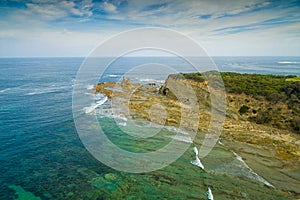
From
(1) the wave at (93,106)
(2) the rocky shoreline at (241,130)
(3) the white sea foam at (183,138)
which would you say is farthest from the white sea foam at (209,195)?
(1) the wave at (93,106)

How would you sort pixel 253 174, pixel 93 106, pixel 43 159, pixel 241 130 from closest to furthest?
pixel 253 174
pixel 43 159
pixel 241 130
pixel 93 106

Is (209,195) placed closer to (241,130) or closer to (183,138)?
(183,138)

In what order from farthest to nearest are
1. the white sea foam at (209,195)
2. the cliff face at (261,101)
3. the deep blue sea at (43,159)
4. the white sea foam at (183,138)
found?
the cliff face at (261,101) < the white sea foam at (183,138) < the deep blue sea at (43,159) < the white sea foam at (209,195)

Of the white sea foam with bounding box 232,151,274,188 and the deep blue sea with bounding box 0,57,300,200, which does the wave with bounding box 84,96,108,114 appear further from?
the white sea foam with bounding box 232,151,274,188

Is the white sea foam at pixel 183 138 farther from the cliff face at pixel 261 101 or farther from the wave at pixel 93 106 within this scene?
the wave at pixel 93 106

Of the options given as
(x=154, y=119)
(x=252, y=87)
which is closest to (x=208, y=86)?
(x=252, y=87)

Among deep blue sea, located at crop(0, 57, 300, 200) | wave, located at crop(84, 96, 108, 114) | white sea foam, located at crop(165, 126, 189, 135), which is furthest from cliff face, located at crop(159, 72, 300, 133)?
deep blue sea, located at crop(0, 57, 300, 200)

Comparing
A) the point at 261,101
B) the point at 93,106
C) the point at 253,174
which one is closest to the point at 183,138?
the point at 253,174

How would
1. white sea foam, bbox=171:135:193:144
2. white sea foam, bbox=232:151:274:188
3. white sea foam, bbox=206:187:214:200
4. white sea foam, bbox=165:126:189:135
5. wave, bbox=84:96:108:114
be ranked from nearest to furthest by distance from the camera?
white sea foam, bbox=206:187:214:200 < white sea foam, bbox=232:151:274:188 < white sea foam, bbox=171:135:193:144 < white sea foam, bbox=165:126:189:135 < wave, bbox=84:96:108:114

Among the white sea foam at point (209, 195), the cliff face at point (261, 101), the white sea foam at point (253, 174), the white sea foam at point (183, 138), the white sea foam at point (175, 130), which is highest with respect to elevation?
the cliff face at point (261, 101)

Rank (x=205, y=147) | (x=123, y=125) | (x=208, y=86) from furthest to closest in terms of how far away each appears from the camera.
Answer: (x=208, y=86) → (x=123, y=125) → (x=205, y=147)

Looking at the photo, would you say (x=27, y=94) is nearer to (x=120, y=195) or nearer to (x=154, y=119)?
(x=154, y=119)
